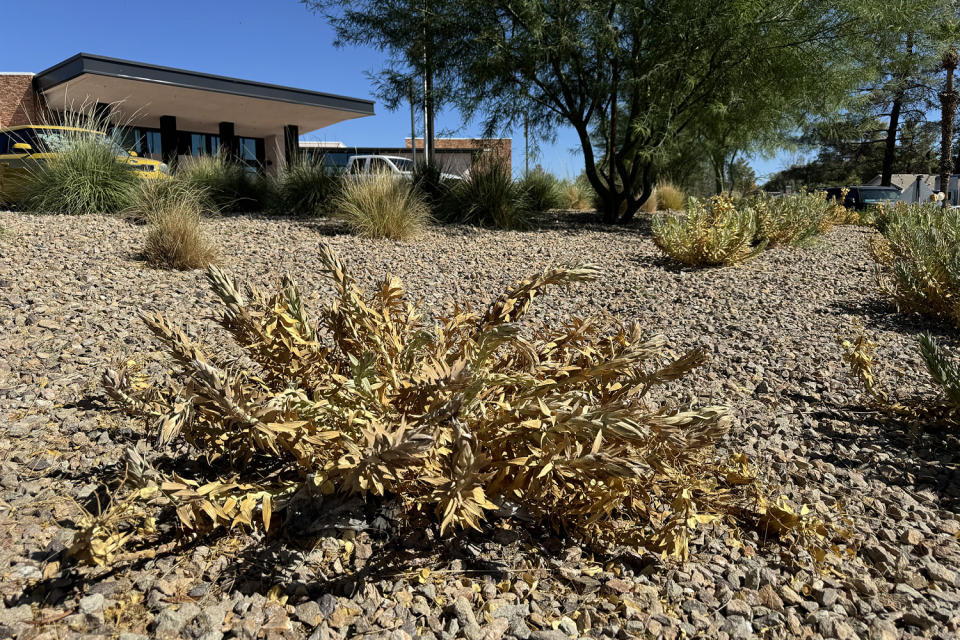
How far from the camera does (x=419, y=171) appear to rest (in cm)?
1232

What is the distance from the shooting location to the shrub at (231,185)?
10.5 m

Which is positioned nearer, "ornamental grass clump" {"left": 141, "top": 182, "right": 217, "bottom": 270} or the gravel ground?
the gravel ground

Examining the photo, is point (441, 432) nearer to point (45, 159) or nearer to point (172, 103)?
point (45, 159)

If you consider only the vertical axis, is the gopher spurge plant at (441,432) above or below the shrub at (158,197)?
below

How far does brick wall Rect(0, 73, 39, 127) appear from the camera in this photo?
1914 centimetres

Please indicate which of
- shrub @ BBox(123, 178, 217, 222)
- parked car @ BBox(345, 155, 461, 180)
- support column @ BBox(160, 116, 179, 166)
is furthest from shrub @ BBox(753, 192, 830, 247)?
support column @ BBox(160, 116, 179, 166)

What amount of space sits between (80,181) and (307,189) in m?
3.07

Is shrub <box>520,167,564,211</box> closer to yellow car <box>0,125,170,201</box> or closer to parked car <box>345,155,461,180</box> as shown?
parked car <box>345,155,461,180</box>

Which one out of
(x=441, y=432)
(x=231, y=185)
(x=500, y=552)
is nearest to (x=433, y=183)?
(x=231, y=185)

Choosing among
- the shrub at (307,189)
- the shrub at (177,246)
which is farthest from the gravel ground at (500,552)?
the shrub at (307,189)

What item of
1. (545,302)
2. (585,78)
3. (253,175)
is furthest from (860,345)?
(253,175)

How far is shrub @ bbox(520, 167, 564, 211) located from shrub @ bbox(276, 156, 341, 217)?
3783 millimetres

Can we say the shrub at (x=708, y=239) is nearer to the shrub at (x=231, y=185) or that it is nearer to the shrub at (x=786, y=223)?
the shrub at (x=786, y=223)

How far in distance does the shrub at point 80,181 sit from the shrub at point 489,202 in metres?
4.73
